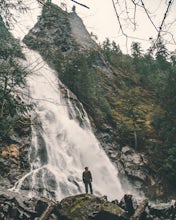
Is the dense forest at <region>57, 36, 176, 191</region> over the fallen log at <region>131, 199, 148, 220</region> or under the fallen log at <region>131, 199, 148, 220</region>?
over

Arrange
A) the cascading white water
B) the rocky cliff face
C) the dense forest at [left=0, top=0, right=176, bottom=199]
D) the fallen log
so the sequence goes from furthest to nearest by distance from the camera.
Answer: the dense forest at [left=0, top=0, right=176, bottom=199]
the rocky cliff face
the cascading white water
the fallen log

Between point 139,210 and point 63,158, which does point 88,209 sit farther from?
point 63,158

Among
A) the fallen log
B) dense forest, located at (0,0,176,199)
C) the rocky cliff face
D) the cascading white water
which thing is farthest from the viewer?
dense forest, located at (0,0,176,199)

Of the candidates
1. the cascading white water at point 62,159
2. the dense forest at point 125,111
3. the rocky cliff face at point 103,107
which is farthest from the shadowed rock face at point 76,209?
the dense forest at point 125,111

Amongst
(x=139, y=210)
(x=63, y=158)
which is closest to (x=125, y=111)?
(x=63, y=158)

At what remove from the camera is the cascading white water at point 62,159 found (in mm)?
23094

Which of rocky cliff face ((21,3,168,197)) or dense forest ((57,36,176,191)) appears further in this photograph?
dense forest ((57,36,176,191))

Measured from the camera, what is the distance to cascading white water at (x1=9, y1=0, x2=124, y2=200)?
23.1 meters

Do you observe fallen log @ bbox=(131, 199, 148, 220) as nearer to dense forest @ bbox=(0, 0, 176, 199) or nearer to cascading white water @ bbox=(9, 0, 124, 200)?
cascading white water @ bbox=(9, 0, 124, 200)

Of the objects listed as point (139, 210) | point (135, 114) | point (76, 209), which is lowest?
point (76, 209)

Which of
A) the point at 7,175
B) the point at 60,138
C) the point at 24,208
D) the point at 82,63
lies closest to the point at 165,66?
the point at 82,63

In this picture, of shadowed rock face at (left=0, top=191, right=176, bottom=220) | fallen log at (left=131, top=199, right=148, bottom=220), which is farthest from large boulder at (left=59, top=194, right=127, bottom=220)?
fallen log at (left=131, top=199, right=148, bottom=220)

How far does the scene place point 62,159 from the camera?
26.8m

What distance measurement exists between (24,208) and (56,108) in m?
19.1
